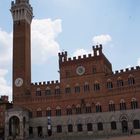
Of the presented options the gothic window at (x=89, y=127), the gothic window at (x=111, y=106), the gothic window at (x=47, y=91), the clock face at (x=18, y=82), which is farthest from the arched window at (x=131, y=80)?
the clock face at (x=18, y=82)

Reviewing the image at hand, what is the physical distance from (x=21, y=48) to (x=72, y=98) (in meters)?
16.1

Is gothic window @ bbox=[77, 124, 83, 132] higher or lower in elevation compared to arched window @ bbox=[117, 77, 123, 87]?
lower

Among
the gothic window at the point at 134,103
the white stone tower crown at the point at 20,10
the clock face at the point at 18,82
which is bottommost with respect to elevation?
the gothic window at the point at 134,103

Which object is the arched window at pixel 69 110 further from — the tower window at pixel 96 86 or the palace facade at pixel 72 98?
the tower window at pixel 96 86

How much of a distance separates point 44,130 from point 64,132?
15.1ft

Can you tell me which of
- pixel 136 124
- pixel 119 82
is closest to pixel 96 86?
pixel 119 82

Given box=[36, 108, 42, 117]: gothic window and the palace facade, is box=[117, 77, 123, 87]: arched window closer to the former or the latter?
the palace facade

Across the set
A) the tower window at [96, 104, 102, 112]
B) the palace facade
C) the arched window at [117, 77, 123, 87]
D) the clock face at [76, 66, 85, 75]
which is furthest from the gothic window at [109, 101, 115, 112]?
the clock face at [76, 66, 85, 75]

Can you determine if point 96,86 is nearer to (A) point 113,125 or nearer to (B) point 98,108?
(B) point 98,108

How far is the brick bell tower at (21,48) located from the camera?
65.6 m

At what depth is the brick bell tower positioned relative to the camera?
6562 cm

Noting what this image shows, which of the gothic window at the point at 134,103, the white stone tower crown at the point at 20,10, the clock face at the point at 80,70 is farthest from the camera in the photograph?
the white stone tower crown at the point at 20,10

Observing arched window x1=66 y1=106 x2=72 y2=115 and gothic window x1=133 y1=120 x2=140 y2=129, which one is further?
arched window x1=66 y1=106 x2=72 y2=115

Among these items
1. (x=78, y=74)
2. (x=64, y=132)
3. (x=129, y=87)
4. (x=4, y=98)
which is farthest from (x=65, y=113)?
(x=4, y=98)
